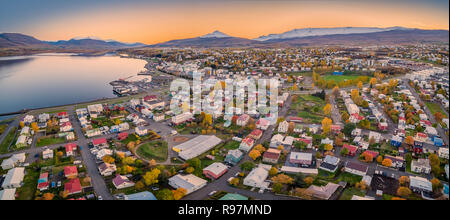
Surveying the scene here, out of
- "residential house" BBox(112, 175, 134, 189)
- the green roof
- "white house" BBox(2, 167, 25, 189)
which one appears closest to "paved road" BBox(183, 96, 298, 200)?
the green roof

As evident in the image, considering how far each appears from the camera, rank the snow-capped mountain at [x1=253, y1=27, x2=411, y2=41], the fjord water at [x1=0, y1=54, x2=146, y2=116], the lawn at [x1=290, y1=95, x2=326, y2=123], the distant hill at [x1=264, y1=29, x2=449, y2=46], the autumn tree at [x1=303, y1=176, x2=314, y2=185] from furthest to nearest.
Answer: the snow-capped mountain at [x1=253, y1=27, x2=411, y2=41] < the distant hill at [x1=264, y1=29, x2=449, y2=46] < the fjord water at [x1=0, y1=54, x2=146, y2=116] < the lawn at [x1=290, y1=95, x2=326, y2=123] < the autumn tree at [x1=303, y1=176, x2=314, y2=185]

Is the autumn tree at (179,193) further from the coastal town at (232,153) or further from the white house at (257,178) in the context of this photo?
the white house at (257,178)

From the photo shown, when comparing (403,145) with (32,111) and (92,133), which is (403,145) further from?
(32,111)

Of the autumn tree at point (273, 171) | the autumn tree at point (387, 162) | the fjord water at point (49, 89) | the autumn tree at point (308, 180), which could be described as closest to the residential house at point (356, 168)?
the autumn tree at point (387, 162)

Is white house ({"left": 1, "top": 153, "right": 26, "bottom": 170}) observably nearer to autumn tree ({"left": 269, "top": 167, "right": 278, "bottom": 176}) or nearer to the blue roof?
the blue roof

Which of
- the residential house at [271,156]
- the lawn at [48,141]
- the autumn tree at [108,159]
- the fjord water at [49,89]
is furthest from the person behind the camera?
the fjord water at [49,89]
